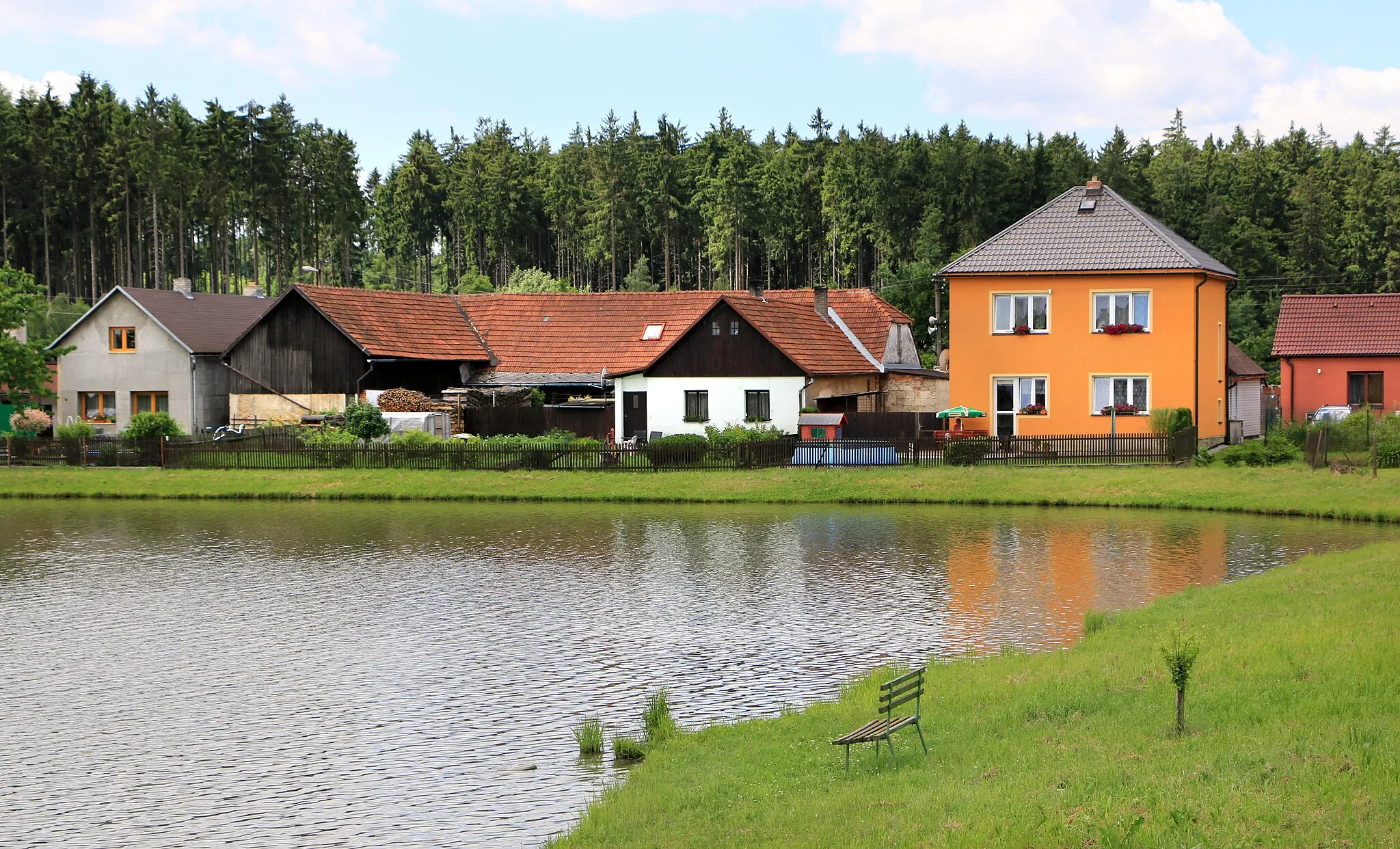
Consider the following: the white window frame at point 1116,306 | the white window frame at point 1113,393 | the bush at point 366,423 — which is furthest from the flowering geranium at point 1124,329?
the bush at point 366,423

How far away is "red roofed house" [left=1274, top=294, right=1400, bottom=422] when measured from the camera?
57188 mm

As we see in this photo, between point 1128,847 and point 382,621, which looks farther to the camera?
point 382,621

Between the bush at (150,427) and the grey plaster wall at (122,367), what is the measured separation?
730cm

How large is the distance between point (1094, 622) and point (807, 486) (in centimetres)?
2273

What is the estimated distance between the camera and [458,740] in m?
16.0

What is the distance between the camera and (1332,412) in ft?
183

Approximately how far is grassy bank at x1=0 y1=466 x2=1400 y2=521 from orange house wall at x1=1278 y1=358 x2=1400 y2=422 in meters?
19.1

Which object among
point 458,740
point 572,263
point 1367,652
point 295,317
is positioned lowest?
point 458,740

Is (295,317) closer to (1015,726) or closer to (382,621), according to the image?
(382,621)

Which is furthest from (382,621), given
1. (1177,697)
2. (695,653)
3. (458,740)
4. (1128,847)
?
(1128,847)

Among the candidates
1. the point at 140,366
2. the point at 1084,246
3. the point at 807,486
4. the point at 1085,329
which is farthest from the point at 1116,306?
the point at 140,366

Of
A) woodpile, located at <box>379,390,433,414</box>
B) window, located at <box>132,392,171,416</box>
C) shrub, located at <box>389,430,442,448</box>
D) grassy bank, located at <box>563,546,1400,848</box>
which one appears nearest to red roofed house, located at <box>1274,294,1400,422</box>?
shrub, located at <box>389,430,442,448</box>

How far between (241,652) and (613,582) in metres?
8.33

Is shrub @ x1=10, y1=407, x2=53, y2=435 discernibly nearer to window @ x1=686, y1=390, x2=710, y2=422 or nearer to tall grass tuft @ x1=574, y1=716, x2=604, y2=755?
window @ x1=686, y1=390, x2=710, y2=422
